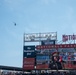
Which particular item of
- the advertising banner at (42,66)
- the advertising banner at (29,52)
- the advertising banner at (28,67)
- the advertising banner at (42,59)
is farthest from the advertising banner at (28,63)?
the advertising banner at (42,66)

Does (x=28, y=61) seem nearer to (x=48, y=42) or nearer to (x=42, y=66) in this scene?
(x=42, y=66)

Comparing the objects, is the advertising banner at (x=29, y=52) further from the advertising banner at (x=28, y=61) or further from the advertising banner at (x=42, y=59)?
the advertising banner at (x=42, y=59)

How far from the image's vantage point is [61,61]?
2288 inches

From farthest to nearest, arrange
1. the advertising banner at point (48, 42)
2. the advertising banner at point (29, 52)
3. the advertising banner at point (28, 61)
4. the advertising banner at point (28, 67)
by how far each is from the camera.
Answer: the advertising banner at point (48, 42), the advertising banner at point (29, 52), the advertising banner at point (28, 61), the advertising banner at point (28, 67)

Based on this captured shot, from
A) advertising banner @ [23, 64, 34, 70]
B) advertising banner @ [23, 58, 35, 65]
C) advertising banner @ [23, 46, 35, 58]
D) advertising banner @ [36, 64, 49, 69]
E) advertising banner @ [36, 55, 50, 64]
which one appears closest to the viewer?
advertising banner @ [36, 64, 49, 69]

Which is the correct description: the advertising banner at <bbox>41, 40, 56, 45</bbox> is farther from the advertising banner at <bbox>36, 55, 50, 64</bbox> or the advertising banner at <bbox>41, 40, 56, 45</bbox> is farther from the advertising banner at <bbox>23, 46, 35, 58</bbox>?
the advertising banner at <bbox>36, 55, 50, 64</bbox>

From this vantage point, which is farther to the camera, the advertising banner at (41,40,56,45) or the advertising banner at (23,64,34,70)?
the advertising banner at (41,40,56,45)

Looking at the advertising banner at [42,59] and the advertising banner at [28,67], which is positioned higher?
the advertising banner at [42,59]

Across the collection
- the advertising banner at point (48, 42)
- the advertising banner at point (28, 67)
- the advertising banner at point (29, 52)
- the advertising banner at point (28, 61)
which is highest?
the advertising banner at point (48, 42)

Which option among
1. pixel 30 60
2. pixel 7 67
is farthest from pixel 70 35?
pixel 7 67

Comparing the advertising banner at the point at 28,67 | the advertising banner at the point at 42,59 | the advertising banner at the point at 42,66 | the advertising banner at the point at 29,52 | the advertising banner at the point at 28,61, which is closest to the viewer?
the advertising banner at the point at 42,66

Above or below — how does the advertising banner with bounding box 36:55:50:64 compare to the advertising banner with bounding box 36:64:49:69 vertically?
above

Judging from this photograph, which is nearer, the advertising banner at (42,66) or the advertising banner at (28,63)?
the advertising banner at (42,66)

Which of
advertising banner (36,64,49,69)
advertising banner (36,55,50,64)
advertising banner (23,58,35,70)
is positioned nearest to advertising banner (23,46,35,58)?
advertising banner (23,58,35,70)
